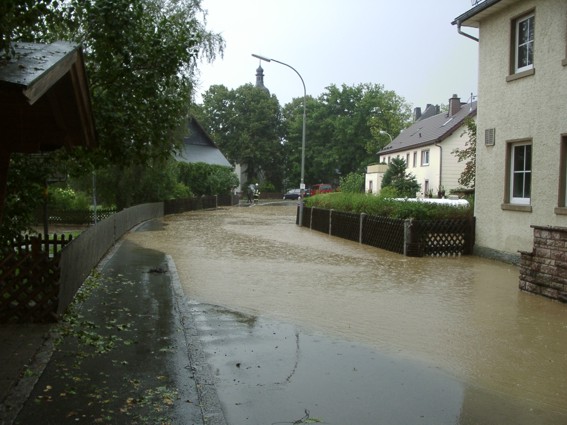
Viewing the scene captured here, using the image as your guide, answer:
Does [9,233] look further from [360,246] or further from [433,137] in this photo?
[433,137]

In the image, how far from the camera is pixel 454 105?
175 ft

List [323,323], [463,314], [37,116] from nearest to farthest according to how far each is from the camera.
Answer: [37,116] → [323,323] → [463,314]

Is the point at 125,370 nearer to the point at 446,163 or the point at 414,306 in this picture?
the point at 414,306

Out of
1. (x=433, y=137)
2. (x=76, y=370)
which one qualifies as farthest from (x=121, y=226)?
(x=433, y=137)

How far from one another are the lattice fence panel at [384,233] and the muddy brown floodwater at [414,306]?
1.43ft

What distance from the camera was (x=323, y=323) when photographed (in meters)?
8.09

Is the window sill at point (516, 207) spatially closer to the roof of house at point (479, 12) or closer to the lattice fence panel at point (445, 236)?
the lattice fence panel at point (445, 236)

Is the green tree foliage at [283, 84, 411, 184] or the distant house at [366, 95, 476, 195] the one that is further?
the green tree foliage at [283, 84, 411, 184]

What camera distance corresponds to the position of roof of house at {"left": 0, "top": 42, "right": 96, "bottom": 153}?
3629 mm

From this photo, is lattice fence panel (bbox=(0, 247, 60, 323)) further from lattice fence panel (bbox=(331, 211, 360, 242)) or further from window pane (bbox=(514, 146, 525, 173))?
lattice fence panel (bbox=(331, 211, 360, 242))

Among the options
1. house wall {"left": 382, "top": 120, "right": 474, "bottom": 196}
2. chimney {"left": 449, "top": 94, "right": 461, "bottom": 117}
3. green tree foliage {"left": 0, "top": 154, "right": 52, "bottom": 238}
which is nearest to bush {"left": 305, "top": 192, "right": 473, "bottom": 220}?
green tree foliage {"left": 0, "top": 154, "right": 52, "bottom": 238}

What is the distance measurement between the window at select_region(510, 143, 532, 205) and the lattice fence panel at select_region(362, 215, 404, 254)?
3.33 m

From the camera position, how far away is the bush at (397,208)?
17.0m

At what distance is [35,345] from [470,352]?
4916mm
